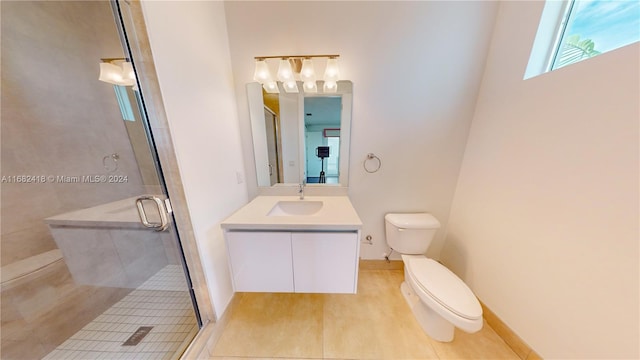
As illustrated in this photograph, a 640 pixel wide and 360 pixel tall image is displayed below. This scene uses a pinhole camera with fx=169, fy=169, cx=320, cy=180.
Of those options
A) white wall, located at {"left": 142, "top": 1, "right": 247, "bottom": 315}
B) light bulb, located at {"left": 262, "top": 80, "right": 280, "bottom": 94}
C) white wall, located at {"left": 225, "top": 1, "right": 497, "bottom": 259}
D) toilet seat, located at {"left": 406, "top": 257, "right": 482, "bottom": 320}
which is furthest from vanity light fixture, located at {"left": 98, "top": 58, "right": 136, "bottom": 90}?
toilet seat, located at {"left": 406, "top": 257, "right": 482, "bottom": 320}

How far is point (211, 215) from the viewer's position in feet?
3.55

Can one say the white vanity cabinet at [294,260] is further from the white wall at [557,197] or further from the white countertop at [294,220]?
the white wall at [557,197]

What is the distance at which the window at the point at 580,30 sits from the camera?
78 centimetres

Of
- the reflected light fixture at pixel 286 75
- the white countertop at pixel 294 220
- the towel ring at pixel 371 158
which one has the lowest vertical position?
the white countertop at pixel 294 220

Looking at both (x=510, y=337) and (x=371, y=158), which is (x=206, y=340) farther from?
(x=510, y=337)

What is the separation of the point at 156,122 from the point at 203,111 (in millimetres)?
282

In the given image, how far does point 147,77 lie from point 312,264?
1281 millimetres

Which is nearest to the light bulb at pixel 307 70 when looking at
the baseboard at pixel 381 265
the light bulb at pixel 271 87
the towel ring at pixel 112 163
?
the light bulb at pixel 271 87

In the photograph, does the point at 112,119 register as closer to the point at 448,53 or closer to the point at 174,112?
the point at 174,112

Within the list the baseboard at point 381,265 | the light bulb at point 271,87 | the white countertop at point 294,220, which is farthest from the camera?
the baseboard at point 381,265

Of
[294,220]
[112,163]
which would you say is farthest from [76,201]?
[294,220]

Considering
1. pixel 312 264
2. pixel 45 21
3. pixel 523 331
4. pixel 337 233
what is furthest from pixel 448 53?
pixel 45 21

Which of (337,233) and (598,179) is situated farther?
(337,233)

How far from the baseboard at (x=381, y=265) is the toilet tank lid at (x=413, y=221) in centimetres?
51
